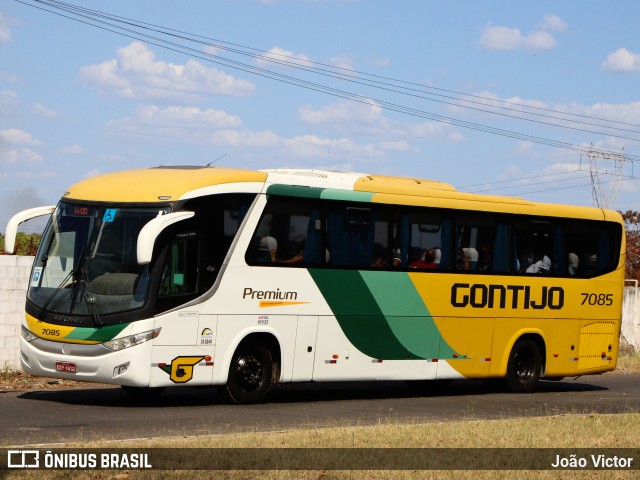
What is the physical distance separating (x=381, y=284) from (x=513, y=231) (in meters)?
3.56

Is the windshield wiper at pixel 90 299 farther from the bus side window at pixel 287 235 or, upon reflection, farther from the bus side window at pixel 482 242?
the bus side window at pixel 482 242

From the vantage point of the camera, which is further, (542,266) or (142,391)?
(542,266)

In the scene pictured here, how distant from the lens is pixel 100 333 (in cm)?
1730

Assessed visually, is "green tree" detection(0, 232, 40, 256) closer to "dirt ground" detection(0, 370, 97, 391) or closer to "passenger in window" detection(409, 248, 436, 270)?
"dirt ground" detection(0, 370, 97, 391)

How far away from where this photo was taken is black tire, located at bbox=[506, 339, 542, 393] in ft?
76.9

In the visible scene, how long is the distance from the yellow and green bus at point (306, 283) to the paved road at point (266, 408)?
0.53 meters

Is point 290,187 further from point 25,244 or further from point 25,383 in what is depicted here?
point 25,244

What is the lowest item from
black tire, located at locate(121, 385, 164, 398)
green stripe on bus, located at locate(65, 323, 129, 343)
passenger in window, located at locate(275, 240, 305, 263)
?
black tire, located at locate(121, 385, 164, 398)

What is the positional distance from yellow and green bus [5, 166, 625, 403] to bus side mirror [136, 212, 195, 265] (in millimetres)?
39

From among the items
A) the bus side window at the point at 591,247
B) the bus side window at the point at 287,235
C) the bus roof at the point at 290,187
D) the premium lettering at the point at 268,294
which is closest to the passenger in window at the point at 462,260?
the bus roof at the point at 290,187

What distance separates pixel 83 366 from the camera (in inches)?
682

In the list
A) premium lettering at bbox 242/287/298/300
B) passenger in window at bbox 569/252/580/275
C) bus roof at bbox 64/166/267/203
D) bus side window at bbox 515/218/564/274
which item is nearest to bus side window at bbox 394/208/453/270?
bus side window at bbox 515/218/564/274

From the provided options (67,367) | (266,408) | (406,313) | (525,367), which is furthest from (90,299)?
(525,367)

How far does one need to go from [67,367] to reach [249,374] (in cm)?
284
